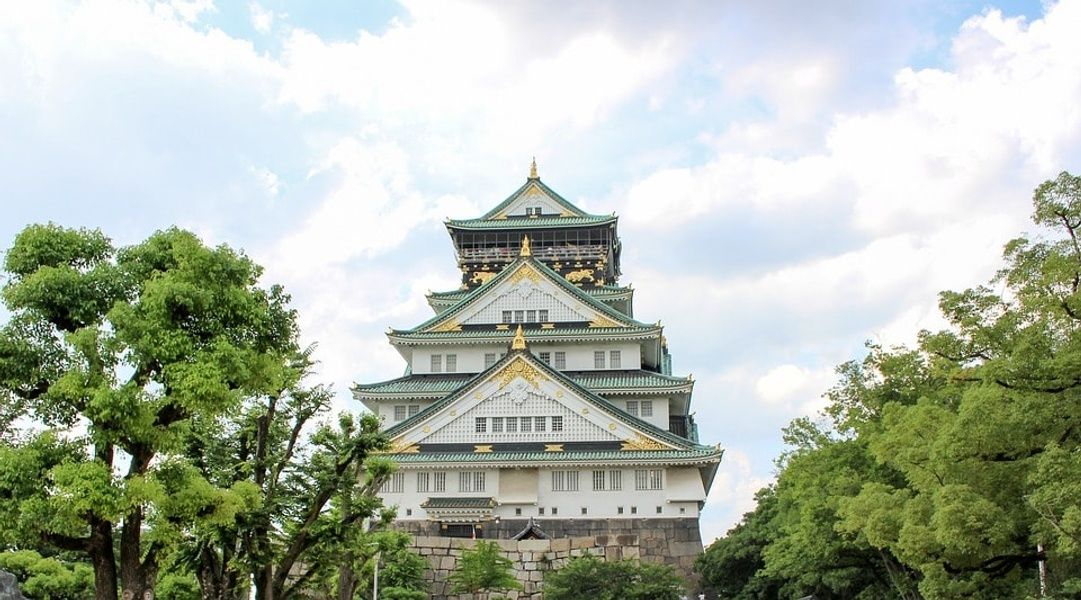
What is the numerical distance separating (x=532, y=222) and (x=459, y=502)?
1994cm

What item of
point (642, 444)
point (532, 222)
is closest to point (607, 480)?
point (642, 444)

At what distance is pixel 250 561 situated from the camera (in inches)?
803

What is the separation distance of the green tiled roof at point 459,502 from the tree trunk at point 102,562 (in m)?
29.3

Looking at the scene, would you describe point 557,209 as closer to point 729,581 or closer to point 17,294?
point 729,581

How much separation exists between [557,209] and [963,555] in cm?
4235

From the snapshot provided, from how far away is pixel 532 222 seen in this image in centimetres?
6100

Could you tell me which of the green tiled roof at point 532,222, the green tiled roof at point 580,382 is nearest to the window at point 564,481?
the green tiled roof at point 580,382

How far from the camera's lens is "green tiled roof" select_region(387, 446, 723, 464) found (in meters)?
46.1

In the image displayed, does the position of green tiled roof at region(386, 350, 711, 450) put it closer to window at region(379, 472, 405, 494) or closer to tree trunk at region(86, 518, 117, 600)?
window at region(379, 472, 405, 494)

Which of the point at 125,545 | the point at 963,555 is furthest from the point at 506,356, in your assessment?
the point at 125,545

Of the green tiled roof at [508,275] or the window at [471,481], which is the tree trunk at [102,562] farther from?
the green tiled roof at [508,275]

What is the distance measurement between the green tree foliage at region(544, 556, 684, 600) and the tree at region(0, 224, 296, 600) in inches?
817

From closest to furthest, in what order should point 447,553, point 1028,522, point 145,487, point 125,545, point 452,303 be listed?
1. point 145,487
2. point 125,545
3. point 1028,522
4. point 447,553
5. point 452,303

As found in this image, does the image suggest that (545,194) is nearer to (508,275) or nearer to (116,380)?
(508,275)
